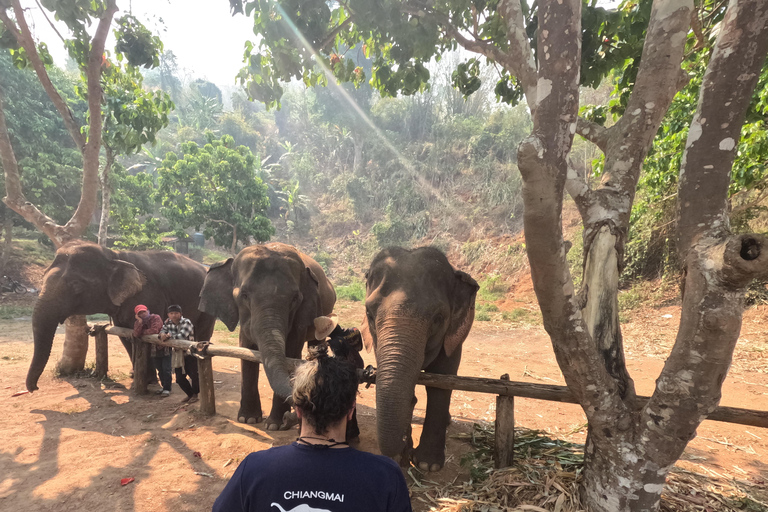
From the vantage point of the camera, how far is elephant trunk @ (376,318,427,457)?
10.8ft

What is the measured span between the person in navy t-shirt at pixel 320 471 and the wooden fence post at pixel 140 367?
6269mm

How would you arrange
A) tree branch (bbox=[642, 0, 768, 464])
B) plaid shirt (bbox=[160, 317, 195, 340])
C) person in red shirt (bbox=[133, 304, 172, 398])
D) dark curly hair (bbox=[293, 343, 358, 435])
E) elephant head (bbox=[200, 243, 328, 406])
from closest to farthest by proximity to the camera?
1. dark curly hair (bbox=[293, 343, 358, 435])
2. tree branch (bbox=[642, 0, 768, 464])
3. elephant head (bbox=[200, 243, 328, 406])
4. plaid shirt (bbox=[160, 317, 195, 340])
5. person in red shirt (bbox=[133, 304, 172, 398])

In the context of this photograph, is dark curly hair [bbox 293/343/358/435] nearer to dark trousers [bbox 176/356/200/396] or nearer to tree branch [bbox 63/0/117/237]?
dark trousers [bbox 176/356/200/396]

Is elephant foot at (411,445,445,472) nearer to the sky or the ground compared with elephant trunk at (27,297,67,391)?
nearer to the ground

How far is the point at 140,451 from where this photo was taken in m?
4.86

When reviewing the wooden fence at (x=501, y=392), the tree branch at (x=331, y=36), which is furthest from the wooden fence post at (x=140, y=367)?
the tree branch at (x=331, y=36)

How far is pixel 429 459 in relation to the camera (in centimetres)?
429

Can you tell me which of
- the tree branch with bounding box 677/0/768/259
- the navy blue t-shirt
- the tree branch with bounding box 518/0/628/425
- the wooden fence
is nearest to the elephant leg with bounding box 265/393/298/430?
the wooden fence

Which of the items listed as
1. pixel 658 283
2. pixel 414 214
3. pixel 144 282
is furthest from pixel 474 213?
pixel 144 282

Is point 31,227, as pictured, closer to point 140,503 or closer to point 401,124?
point 140,503

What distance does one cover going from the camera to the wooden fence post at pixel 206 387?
5.81 meters

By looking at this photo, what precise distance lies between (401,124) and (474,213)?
1806 centimetres

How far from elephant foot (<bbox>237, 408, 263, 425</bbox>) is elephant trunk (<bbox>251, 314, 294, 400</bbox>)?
5.07 feet

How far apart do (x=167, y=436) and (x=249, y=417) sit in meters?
1.04
